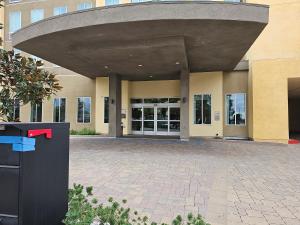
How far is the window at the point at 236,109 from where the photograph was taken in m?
18.7

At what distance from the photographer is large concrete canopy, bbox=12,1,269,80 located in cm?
939

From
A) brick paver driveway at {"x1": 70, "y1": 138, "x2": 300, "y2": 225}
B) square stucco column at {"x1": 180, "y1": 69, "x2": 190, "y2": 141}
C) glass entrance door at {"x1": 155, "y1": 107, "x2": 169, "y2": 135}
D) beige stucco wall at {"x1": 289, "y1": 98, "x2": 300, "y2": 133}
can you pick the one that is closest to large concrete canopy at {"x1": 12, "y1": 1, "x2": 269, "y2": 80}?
square stucco column at {"x1": 180, "y1": 69, "x2": 190, "y2": 141}

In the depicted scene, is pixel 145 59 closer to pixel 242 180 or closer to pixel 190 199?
pixel 242 180

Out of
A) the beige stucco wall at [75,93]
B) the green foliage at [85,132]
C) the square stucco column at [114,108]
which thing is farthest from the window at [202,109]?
the beige stucco wall at [75,93]

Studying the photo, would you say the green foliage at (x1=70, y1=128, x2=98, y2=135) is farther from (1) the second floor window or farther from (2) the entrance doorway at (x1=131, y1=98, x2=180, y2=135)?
(1) the second floor window

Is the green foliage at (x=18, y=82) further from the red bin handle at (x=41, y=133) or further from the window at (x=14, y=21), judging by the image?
the window at (x=14, y=21)

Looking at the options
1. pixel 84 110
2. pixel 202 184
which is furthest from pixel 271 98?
pixel 84 110

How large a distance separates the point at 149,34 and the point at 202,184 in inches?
260

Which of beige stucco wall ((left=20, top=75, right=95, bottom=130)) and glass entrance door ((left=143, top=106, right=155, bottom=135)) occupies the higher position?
beige stucco wall ((left=20, top=75, right=95, bottom=130))

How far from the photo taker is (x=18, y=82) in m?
2.94

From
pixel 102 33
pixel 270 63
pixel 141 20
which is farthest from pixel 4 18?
pixel 270 63

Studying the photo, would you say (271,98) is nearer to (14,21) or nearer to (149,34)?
(149,34)

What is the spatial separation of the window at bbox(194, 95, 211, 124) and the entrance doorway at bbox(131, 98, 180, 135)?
1784 millimetres

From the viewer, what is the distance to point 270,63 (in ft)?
54.9
